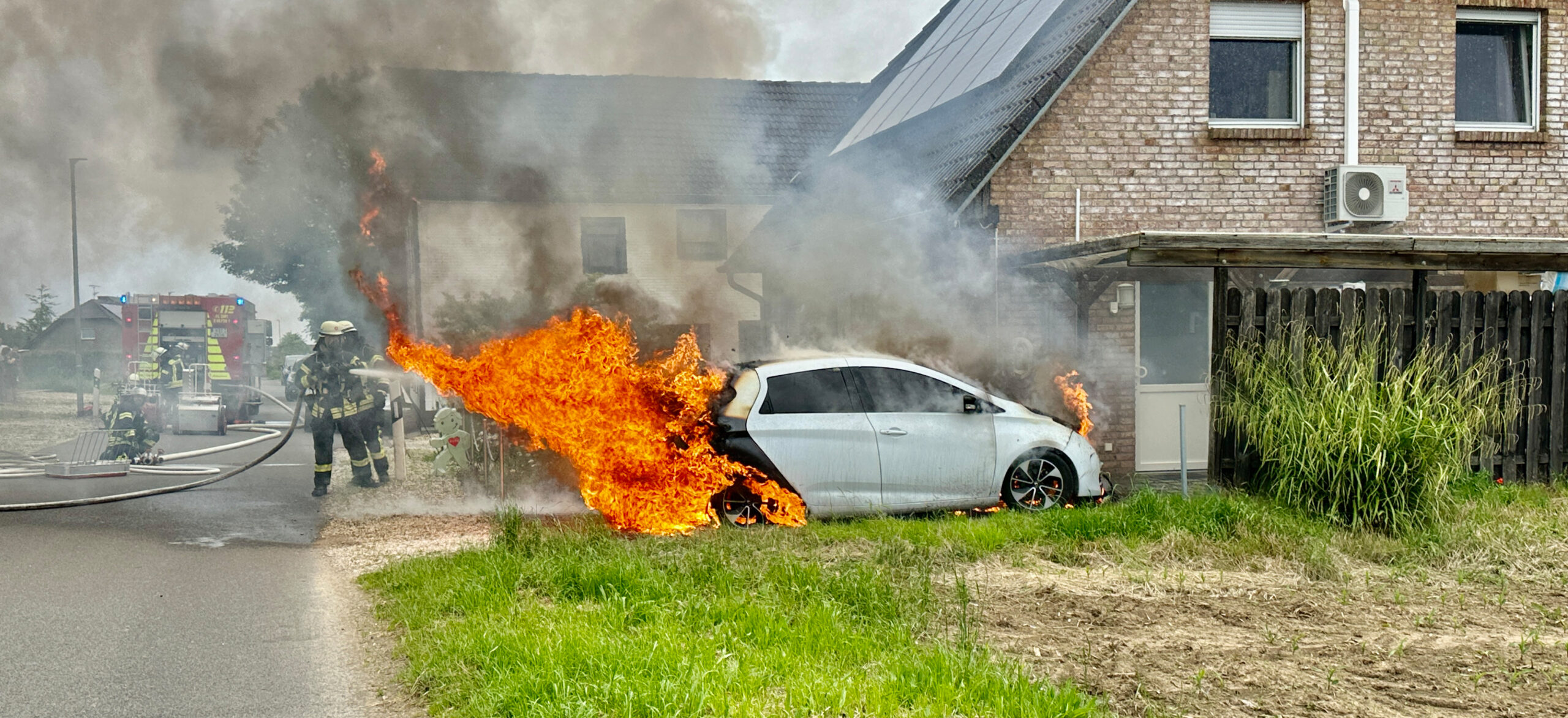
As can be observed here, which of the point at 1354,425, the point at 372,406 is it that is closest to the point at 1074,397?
the point at 1354,425

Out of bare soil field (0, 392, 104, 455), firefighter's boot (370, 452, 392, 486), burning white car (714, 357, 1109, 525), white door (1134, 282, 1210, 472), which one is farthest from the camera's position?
bare soil field (0, 392, 104, 455)

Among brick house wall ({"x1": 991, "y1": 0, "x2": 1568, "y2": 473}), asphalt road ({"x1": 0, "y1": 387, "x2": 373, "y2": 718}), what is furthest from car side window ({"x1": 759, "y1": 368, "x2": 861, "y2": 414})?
asphalt road ({"x1": 0, "y1": 387, "x2": 373, "y2": 718})

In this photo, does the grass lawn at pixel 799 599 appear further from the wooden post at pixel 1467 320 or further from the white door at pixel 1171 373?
the white door at pixel 1171 373

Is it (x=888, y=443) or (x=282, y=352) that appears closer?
(x=888, y=443)

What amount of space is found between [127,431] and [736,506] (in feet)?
30.6

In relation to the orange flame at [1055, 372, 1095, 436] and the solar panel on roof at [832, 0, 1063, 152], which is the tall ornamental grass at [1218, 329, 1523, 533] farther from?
the solar panel on roof at [832, 0, 1063, 152]

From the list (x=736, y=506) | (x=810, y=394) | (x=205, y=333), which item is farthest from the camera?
(x=205, y=333)

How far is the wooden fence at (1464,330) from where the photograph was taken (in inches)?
357

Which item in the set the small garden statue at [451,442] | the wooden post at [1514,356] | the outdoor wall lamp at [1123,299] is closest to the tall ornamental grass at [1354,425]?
the wooden post at [1514,356]

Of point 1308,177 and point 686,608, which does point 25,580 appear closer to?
Answer: point 686,608

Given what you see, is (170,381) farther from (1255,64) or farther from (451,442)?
(1255,64)

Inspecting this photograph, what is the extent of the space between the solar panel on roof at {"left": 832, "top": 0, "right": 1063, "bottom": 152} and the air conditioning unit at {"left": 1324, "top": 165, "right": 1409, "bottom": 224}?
3.73 m

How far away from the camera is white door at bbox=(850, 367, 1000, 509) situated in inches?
344

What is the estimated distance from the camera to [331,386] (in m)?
11.3
